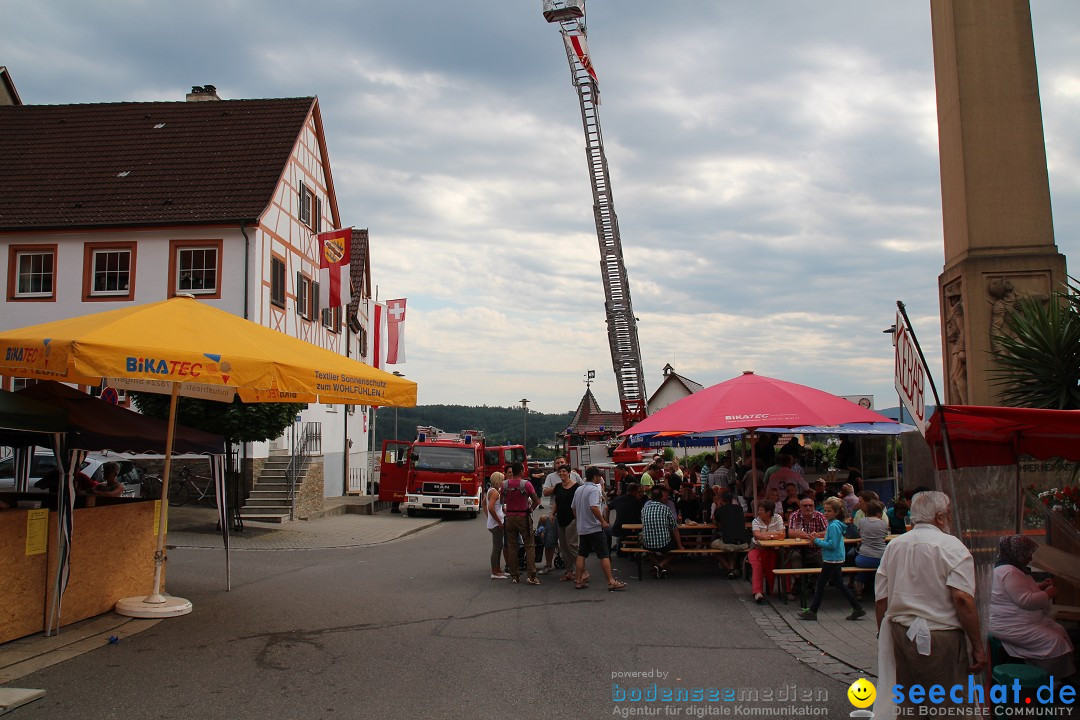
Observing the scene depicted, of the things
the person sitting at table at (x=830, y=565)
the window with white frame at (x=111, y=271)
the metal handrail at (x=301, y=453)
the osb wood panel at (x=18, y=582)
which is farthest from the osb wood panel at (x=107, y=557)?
the window with white frame at (x=111, y=271)

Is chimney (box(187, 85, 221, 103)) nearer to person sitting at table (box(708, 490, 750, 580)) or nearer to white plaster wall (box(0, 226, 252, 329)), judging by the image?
white plaster wall (box(0, 226, 252, 329))

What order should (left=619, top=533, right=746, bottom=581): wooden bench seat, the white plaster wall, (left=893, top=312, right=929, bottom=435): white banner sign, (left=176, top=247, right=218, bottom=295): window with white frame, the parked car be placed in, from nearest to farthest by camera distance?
(left=893, top=312, right=929, bottom=435): white banner sign, (left=619, top=533, right=746, bottom=581): wooden bench seat, the parked car, the white plaster wall, (left=176, top=247, right=218, bottom=295): window with white frame

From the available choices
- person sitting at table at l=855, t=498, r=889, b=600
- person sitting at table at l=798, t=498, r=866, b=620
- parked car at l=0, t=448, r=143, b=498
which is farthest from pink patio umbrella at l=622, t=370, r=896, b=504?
parked car at l=0, t=448, r=143, b=498

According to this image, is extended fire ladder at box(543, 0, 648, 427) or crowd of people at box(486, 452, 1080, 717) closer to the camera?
crowd of people at box(486, 452, 1080, 717)

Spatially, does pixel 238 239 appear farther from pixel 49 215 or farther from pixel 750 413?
pixel 750 413

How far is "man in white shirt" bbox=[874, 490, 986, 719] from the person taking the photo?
4922mm

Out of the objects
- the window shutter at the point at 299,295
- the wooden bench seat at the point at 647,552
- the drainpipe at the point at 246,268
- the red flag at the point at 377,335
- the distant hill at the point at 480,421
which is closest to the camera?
the wooden bench seat at the point at 647,552

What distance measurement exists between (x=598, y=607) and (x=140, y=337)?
598 cm

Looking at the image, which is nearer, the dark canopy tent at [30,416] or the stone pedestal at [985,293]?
the dark canopy tent at [30,416]

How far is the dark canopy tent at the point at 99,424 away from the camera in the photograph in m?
9.02

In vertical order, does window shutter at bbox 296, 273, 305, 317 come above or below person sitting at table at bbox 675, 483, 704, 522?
above

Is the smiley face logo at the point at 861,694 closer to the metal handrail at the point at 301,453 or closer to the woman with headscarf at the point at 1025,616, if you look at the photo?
the woman with headscarf at the point at 1025,616

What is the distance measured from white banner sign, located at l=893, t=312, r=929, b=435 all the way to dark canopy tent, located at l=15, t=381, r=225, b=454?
301 inches

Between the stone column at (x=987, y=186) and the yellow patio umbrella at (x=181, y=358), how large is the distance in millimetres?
7263
